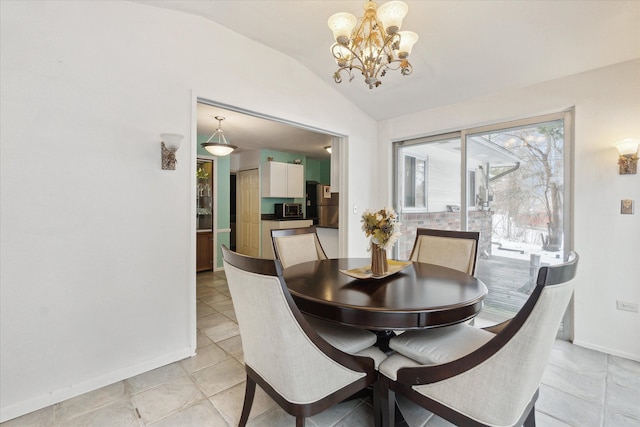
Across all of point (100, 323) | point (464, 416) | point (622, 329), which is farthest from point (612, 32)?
point (100, 323)

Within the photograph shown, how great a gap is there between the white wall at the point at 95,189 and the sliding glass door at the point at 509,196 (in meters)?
2.67

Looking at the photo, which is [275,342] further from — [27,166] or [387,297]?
[27,166]

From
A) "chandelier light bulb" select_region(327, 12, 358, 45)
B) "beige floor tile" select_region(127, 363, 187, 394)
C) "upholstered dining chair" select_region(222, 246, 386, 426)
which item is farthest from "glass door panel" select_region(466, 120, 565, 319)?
"beige floor tile" select_region(127, 363, 187, 394)

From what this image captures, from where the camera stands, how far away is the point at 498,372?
1007 millimetres

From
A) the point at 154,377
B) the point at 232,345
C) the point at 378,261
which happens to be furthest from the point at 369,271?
the point at 154,377

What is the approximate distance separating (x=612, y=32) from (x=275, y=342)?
3.13 m

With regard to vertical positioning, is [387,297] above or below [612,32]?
below

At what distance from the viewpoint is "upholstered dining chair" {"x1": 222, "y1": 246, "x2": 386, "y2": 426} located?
1.08 metres

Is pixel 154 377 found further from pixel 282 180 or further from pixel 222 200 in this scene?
pixel 282 180

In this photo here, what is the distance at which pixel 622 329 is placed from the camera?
231cm

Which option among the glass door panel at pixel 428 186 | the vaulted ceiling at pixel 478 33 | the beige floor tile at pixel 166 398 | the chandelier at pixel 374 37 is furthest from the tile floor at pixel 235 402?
the vaulted ceiling at pixel 478 33

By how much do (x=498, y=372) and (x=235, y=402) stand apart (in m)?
1.51

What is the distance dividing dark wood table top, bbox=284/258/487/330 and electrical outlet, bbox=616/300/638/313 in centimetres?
162

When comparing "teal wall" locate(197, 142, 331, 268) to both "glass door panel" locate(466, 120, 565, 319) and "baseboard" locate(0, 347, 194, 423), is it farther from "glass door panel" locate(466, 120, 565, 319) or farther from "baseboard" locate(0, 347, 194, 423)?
"glass door panel" locate(466, 120, 565, 319)
